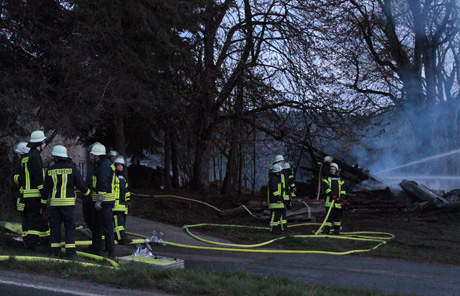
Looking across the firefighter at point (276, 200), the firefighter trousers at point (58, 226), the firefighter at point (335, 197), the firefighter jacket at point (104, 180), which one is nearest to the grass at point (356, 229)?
the firefighter at point (276, 200)

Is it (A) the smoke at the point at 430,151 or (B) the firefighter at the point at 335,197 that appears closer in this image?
(B) the firefighter at the point at 335,197

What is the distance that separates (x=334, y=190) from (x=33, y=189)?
7345mm

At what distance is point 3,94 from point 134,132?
448 inches

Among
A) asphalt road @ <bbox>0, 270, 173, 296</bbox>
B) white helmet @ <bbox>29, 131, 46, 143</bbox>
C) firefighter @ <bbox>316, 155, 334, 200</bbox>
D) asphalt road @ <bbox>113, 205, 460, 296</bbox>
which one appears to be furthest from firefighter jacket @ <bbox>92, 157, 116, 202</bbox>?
firefighter @ <bbox>316, 155, 334, 200</bbox>

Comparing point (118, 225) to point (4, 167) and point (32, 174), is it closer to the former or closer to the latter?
point (32, 174)

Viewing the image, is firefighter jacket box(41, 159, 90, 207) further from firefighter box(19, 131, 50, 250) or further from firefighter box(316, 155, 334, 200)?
firefighter box(316, 155, 334, 200)

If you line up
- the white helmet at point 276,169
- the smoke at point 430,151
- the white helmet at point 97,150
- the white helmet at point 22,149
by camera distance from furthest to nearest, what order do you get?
the smoke at point 430,151
the white helmet at point 276,169
the white helmet at point 22,149
the white helmet at point 97,150

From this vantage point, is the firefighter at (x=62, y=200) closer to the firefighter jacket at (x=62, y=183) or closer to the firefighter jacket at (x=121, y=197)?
the firefighter jacket at (x=62, y=183)

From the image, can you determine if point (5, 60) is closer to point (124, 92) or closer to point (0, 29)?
point (0, 29)

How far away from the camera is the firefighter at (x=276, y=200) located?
11.6 meters

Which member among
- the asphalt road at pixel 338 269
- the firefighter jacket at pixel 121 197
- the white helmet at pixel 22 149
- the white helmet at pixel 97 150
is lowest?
the asphalt road at pixel 338 269

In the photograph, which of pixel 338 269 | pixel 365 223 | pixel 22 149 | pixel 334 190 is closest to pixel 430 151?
pixel 365 223

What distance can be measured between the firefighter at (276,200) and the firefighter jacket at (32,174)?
18.8ft

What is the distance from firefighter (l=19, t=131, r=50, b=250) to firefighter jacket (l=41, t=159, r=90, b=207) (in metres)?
0.54
